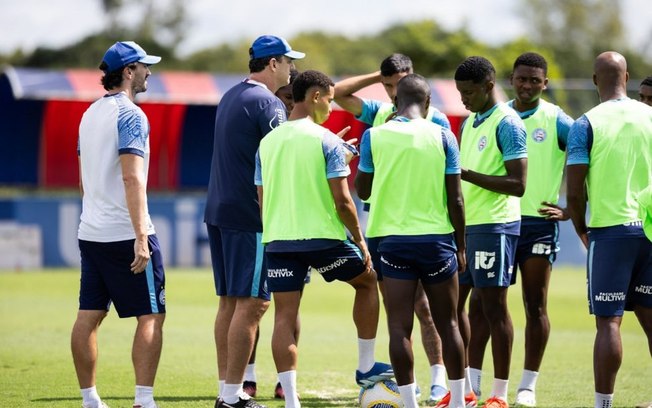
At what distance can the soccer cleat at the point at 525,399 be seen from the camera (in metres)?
9.33

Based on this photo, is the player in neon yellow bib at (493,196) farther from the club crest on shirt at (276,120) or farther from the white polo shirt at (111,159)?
the white polo shirt at (111,159)

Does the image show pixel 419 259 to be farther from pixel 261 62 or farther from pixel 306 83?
pixel 261 62

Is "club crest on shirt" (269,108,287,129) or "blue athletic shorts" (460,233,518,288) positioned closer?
"club crest on shirt" (269,108,287,129)

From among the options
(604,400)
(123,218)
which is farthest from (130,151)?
(604,400)

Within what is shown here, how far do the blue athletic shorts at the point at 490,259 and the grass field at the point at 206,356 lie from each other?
1.32 metres

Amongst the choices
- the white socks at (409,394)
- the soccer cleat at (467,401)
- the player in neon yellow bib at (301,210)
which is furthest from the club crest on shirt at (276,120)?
the soccer cleat at (467,401)

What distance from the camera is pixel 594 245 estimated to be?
8.12m

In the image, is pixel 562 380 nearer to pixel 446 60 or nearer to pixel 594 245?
pixel 594 245

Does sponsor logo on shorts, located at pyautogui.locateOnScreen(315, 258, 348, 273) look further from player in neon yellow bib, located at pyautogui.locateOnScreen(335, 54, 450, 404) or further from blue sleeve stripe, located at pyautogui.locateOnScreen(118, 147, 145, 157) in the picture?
blue sleeve stripe, located at pyautogui.locateOnScreen(118, 147, 145, 157)

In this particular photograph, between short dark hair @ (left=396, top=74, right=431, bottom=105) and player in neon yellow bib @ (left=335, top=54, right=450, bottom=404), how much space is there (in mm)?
901

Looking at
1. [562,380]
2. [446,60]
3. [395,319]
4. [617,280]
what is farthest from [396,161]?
[446,60]

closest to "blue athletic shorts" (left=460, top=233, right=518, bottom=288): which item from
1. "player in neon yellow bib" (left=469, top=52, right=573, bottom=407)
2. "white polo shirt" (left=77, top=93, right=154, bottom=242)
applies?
"player in neon yellow bib" (left=469, top=52, right=573, bottom=407)

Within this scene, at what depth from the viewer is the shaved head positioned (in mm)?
8203

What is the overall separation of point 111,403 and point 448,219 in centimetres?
338
